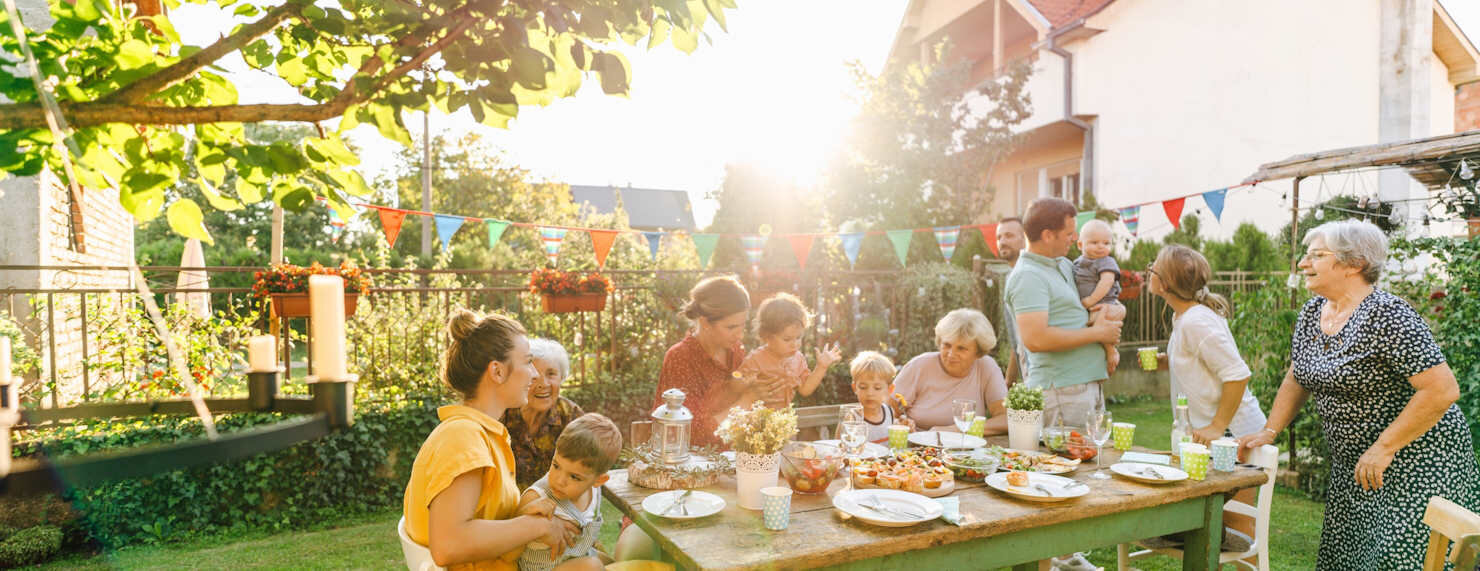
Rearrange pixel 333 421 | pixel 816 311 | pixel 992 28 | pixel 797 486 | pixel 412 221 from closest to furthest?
1. pixel 333 421
2. pixel 797 486
3. pixel 816 311
4. pixel 992 28
5. pixel 412 221

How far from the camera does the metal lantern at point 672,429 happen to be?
254 centimetres

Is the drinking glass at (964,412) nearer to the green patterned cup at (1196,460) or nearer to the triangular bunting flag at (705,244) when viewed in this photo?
the green patterned cup at (1196,460)

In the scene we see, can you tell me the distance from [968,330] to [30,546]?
16.7 feet

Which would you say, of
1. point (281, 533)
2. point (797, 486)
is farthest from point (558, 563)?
point (281, 533)

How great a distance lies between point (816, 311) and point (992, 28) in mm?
9815

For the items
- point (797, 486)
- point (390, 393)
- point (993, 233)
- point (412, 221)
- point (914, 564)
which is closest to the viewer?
point (914, 564)

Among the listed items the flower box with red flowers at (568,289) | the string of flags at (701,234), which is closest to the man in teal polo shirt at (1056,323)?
the flower box with red flowers at (568,289)

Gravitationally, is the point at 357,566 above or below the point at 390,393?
below

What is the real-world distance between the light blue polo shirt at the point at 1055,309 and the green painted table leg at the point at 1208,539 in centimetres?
84

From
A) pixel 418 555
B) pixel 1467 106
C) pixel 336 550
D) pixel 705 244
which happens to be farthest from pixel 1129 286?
pixel 1467 106

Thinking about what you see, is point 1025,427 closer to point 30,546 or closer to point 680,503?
point 680,503

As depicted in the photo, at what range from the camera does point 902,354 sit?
760 centimetres

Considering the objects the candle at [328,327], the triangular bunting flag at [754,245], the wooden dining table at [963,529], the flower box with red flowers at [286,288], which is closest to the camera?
the candle at [328,327]

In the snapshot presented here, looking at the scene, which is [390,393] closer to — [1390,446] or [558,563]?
[558,563]
